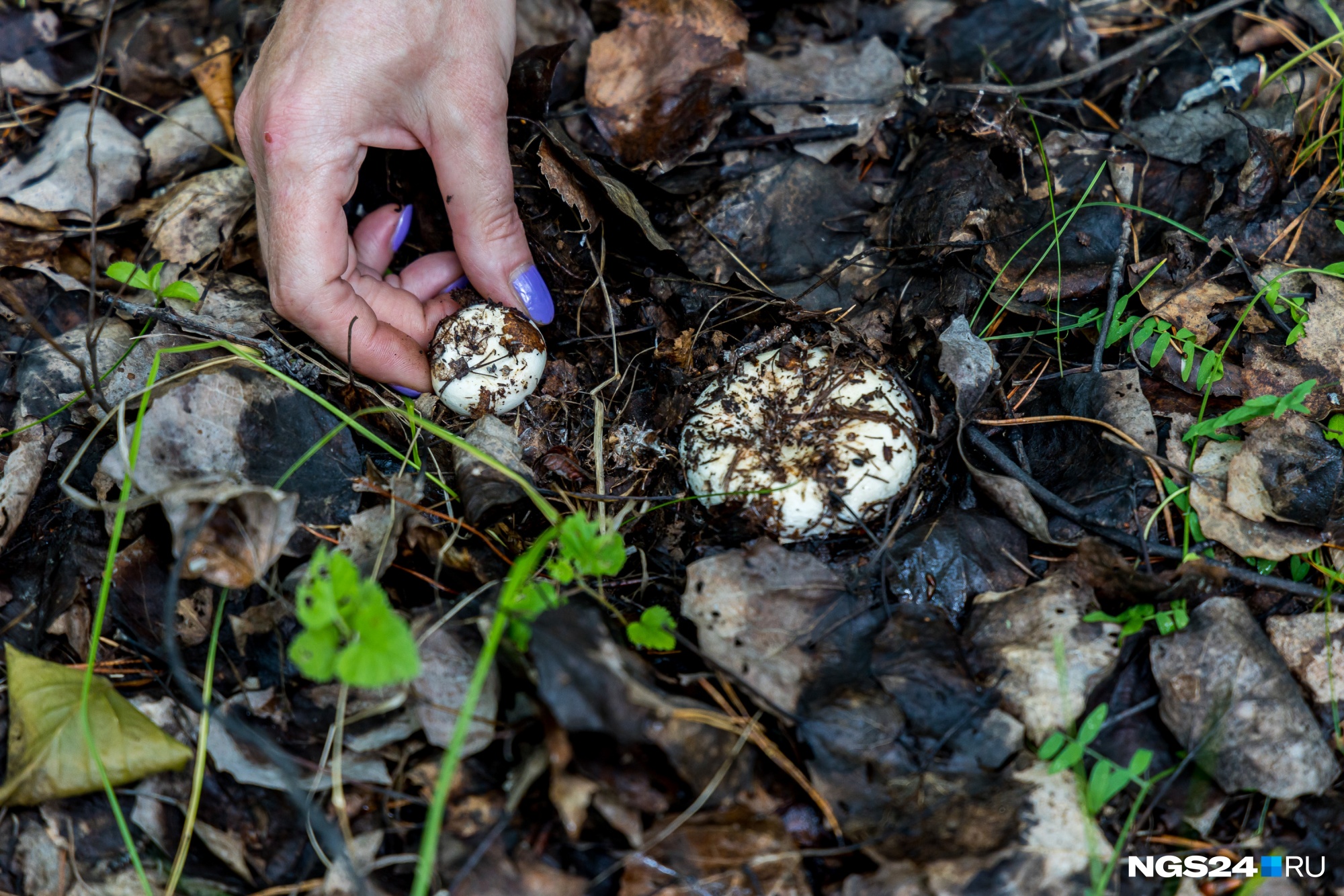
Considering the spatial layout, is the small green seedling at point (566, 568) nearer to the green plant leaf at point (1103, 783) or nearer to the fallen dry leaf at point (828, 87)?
the green plant leaf at point (1103, 783)

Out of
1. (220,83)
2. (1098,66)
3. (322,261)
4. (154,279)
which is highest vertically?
(1098,66)

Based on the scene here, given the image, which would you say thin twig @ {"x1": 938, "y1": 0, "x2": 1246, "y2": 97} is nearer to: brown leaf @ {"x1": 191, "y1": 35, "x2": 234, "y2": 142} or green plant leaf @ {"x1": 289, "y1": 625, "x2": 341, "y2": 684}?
green plant leaf @ {"x1": 289, "y1": 625, "x2": 341, "y2": 684}

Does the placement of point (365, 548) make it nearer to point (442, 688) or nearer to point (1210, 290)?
point (442, 688)

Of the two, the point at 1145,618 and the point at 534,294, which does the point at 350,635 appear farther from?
the point at 1145,618

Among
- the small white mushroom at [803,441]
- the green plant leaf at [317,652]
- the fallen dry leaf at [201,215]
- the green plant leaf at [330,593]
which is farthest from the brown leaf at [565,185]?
the green plant leaf at [317,652]

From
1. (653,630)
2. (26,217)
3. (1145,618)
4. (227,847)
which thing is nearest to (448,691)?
(653,630)

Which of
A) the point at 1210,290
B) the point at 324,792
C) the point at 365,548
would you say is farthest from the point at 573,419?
the point at 1210,290

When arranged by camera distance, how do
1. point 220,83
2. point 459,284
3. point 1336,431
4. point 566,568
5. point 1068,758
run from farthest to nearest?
point 220,83
point 459,284
point 1336,431
point 566,568
point 1068,758
